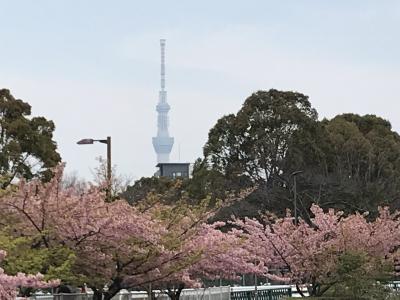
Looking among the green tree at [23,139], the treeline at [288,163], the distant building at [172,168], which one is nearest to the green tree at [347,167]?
the treeline at [288,163]

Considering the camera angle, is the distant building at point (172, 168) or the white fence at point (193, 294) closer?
the white fence at point (193, 294)

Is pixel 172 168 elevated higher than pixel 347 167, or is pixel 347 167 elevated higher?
pixel 172 168

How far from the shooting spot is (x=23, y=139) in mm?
39031

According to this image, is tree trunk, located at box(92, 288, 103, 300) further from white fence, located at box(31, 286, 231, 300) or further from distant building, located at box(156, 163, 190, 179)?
distant building, located at box(156, 163, 190, 179)

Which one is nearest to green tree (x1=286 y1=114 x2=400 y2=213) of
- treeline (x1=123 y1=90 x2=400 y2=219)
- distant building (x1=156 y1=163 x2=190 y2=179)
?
treeline (x1=123 y1=90 x2=400 y2=219)

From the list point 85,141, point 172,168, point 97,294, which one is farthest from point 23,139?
point 172,168

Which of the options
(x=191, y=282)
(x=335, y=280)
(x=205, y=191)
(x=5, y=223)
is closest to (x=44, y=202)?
(x=5, y=223)

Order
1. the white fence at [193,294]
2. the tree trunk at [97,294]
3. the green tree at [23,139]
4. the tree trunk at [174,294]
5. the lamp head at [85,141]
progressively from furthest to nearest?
the green tree at [23,139] < the lamp head at [85,141] < the tree trunk at [174,294] < the white fence at [193,294] < the tree trunk at [97,294]

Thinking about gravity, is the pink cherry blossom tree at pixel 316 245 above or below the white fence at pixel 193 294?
above

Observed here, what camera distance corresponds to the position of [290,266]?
29.2 meters

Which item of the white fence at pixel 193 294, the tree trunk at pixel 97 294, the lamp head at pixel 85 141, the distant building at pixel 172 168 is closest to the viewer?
the tree trunk at pixel 97 294

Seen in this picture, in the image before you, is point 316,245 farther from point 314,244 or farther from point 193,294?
point 193,294

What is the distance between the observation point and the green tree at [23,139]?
124 feet

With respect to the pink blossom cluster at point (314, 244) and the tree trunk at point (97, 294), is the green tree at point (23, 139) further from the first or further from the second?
the tree trunk at point (97, 294)
